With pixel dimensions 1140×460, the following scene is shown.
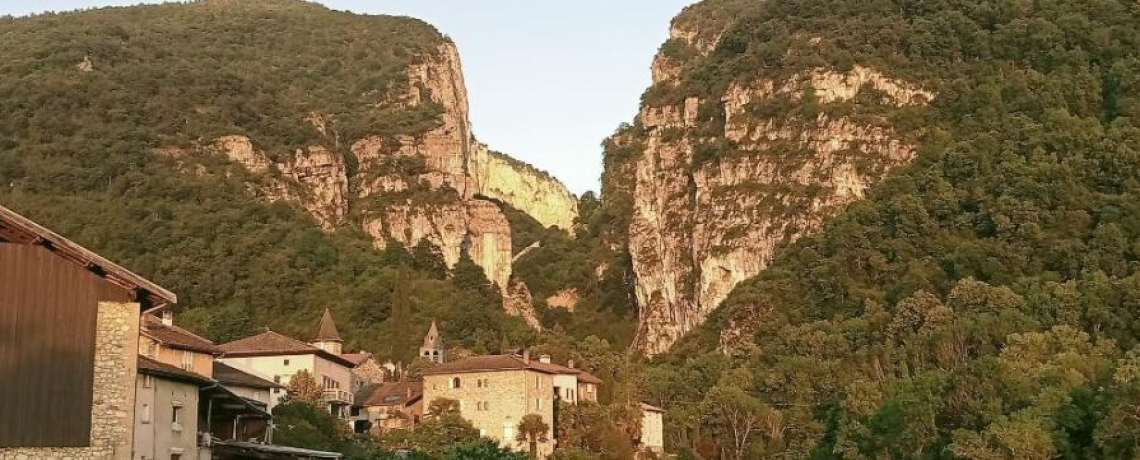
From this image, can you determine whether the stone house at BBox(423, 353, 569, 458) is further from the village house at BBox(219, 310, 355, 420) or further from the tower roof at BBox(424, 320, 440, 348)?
the tower roof at BBox(424, 320, 440, 348)

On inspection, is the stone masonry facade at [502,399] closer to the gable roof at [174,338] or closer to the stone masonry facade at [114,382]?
the gable roof at [174,338]

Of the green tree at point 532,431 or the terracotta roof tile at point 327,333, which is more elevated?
the terracotta roof tile at point 327,333

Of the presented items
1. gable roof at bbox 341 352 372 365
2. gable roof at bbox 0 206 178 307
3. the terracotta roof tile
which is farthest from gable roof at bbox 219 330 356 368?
gable roof at bbox 0 206 178 307

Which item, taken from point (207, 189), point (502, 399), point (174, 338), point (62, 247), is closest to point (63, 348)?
point (62, 247)

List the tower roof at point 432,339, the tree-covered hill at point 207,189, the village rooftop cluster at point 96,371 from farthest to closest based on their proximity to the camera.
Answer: the tree-covered hill at point 207,189, the tower roof at point 432,339, the village rooftop cluster at point 96,371

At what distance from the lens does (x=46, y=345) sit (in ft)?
97.0

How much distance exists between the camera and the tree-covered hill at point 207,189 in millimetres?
126562

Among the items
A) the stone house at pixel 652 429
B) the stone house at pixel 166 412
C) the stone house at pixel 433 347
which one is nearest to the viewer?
the stone house at pixel 166 412

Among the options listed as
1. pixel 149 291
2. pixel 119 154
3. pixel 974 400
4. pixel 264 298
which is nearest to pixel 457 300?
pixel 264 298

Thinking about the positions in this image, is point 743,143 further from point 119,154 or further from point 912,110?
point 119,154

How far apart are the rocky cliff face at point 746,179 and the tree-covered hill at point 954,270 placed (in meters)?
1.62

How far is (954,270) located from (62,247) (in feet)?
311

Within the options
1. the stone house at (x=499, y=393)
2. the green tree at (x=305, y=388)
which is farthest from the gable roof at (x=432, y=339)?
the green tree at (x=305, y=388)

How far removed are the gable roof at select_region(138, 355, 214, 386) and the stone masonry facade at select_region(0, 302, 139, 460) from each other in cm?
180
